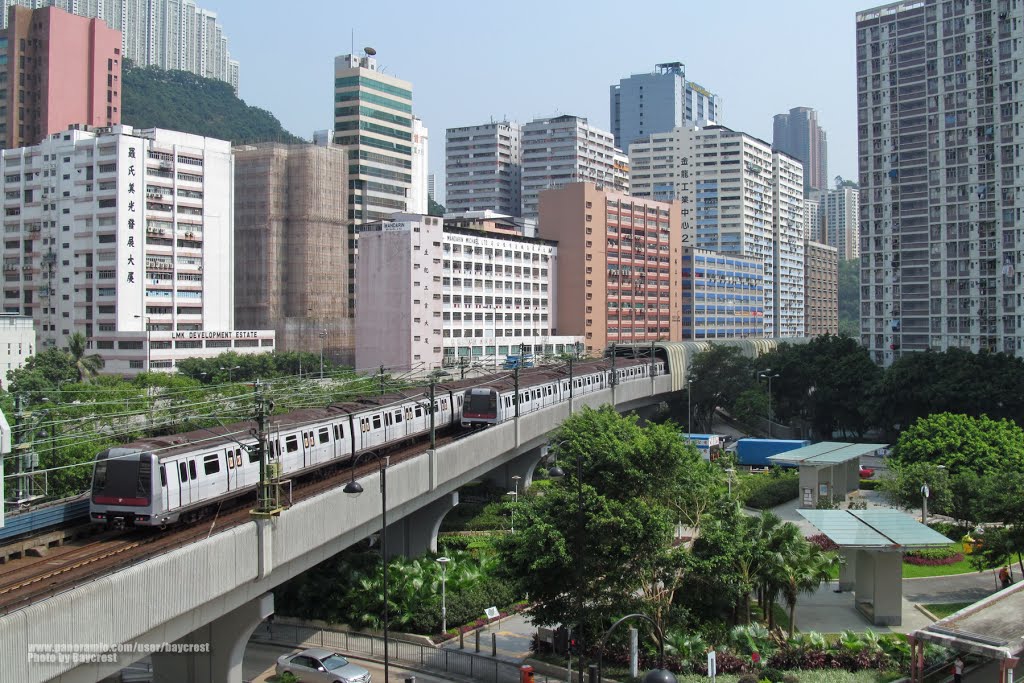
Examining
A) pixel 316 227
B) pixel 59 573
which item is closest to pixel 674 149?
pixel 316 227

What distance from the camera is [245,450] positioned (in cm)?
3228

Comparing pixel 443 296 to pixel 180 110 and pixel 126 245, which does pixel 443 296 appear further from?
pixel 180 110

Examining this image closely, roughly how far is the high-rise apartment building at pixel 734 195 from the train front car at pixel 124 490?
151244mm

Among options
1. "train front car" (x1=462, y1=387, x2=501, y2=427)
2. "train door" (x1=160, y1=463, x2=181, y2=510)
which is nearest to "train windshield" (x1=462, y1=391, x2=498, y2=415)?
"train front car" (x1=462, y1=387, x2=501, y2=427)

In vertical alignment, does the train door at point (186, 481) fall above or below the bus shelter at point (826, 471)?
above

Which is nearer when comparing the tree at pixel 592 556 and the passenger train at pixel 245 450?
the passenger train at pixel 245 450

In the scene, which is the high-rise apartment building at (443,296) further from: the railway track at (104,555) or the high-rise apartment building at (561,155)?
the railway track at (104,555)

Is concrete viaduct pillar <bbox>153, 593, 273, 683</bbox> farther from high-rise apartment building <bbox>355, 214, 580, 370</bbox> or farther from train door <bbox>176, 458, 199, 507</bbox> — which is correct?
high-rise apartment building <bbox>355, 214, 580, 370</bbox>

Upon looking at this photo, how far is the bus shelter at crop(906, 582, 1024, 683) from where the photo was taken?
2381 centimetres

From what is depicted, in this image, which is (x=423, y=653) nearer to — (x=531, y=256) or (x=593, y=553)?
(x=593, y=553)

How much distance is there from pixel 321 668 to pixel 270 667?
10.4 feet

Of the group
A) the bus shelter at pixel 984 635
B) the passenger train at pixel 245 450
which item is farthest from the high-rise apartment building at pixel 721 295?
the bus shelter at pixel 984 635

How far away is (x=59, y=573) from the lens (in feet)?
74.5

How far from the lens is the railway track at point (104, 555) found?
20.1 m
